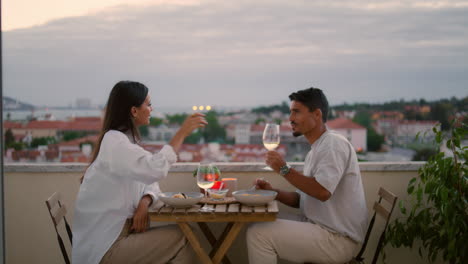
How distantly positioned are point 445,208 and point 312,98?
1005 mm

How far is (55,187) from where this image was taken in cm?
333

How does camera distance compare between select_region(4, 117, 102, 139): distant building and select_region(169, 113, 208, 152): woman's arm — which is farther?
select_region(4, 117, 102, 139): distant building

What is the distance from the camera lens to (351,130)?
380cm

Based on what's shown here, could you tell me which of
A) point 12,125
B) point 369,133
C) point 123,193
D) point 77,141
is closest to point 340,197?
point 123,193

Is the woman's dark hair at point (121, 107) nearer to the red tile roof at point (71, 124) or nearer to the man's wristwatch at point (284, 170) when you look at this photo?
the man's wristwatch at point (284, 170)

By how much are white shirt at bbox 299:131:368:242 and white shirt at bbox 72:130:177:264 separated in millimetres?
793

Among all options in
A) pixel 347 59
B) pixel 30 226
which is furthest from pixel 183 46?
pixel 30 226

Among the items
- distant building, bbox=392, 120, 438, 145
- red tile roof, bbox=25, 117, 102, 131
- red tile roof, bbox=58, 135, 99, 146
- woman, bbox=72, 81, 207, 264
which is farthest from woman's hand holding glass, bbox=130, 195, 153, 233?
distant building, bbox=392, 120, 438, 145

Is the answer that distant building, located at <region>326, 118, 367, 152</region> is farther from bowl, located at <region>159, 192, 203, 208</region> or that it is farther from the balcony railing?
bowl, located at <region>159, 192, 203, 208</region>

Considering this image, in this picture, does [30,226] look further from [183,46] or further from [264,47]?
[264,47]

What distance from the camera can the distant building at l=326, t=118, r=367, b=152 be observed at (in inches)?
148

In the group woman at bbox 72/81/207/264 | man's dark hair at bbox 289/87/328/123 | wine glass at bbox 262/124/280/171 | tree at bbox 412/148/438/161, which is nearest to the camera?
woman at bbox 72/81/207/264

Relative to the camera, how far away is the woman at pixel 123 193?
2.29 m

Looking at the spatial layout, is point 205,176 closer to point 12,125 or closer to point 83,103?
point 83,103
